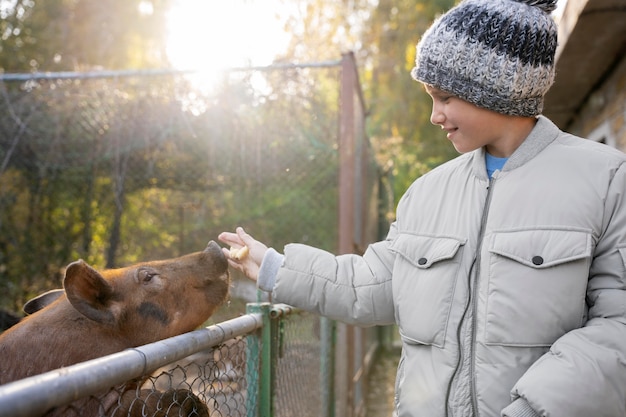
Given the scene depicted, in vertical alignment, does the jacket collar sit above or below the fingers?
above

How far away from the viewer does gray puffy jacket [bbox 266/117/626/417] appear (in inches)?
70.2

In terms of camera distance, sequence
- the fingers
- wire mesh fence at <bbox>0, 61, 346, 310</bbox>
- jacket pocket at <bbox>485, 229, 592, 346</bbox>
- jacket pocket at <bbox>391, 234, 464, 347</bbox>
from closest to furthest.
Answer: jacket pocket at <bbox>485, 229, 592, 346</bbox> < jacket pocket at <bbox>391, 234, 464, 347</bbox> < the fingers < wire mesh fence at <bbox>0, 61, 346, 310</bbox>

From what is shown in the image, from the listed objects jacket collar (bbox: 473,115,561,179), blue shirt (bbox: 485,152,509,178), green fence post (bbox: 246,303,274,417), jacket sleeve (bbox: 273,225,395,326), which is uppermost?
jacket collar (bbox: 473,115,561,179)

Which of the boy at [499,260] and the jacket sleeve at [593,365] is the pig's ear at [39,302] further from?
the jacket sleeve at [593,365]

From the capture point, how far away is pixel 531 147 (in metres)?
2.14

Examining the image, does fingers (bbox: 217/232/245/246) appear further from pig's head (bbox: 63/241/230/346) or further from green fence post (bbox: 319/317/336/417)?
green fence post (bbox: 319/317/336/417)

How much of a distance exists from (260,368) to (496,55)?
1.47 m

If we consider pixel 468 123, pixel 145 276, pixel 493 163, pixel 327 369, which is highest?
pixel 468 123

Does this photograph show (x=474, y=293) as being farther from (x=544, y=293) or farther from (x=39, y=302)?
(x=39, y=302)

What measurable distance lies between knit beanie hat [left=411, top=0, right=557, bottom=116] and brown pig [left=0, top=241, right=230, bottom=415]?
128cm

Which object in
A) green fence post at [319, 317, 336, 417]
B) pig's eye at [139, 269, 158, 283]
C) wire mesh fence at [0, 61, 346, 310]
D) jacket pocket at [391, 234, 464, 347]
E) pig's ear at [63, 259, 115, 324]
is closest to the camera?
jacket pocket at [391, 234, 464, 347]

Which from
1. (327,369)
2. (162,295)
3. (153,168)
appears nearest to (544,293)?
(162,295)

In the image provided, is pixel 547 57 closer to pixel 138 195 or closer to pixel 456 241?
pixel 456 241

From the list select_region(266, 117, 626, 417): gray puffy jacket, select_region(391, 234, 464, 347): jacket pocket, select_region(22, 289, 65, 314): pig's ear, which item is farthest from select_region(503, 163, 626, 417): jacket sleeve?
select_region(22, 289, 65, 314): pig's ear
